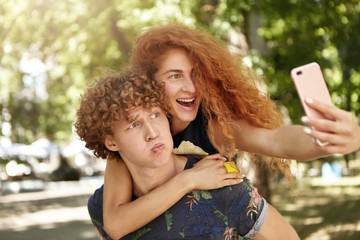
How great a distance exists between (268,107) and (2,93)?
1829 centimetres

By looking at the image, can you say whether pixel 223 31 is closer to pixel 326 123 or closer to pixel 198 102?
pixel 198 102

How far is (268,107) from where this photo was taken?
3188mm

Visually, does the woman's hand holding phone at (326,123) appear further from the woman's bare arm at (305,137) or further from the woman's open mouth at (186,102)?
the woman's open mouth at (186,102)

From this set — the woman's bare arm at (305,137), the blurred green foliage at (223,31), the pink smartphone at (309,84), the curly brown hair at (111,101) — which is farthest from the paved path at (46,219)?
the pink smartphone at (309,84)

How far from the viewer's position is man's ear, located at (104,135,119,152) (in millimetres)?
2740

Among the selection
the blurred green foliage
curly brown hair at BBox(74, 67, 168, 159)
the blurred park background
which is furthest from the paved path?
curly brown hair at BBox(74, 67, 168, 159)

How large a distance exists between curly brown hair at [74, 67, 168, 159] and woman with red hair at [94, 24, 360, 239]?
7.5 inches

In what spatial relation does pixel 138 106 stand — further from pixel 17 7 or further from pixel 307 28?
pixel 17 7

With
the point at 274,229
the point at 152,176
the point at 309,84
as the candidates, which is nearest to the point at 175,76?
the point at 152,176

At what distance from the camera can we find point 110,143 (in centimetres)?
276

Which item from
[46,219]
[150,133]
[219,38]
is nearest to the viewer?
[150,133]

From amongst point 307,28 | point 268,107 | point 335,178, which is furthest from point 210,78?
point 335,178

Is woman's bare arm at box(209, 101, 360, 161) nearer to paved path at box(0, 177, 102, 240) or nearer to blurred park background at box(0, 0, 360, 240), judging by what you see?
blurred park background at box(0, 0, 360, 240)

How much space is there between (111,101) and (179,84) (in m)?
0.48
